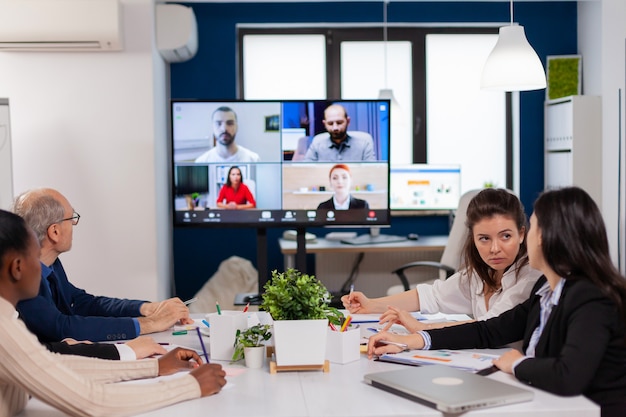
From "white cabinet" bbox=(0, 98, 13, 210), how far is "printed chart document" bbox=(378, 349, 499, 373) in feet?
11.0

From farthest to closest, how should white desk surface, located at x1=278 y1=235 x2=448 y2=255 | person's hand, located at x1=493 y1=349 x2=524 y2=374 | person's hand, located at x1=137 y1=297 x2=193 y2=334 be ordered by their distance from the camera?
white desk surface, located at x1=278 y1=235 x2=448 y2=255 < person's hand, located at x1=137 y1=297 x2=193 y2=334 < person's hand, located at x1=493 y1=349 x2=524 y2=374

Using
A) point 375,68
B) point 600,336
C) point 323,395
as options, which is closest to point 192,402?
point 323,395

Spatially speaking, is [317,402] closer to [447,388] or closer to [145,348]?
[447,388]

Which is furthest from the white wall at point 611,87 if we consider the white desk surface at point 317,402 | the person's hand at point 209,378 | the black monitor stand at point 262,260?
the person's hand at point 209,378

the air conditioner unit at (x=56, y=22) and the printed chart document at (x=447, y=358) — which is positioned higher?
the air conditioner unit at (x=56, y=22)

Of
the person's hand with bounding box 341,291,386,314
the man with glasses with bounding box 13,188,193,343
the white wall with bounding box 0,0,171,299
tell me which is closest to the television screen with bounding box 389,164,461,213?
the white wall with bounding box 0,0,171,299

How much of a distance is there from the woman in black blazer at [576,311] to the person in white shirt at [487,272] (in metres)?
0.44

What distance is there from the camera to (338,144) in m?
4.30

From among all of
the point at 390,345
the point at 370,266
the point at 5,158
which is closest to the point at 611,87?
the point at 370,266

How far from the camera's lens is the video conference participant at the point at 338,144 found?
4289mm

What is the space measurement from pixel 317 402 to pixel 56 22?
3618mm

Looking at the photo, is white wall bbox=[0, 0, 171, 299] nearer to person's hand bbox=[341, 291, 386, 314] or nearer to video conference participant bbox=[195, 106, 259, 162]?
video conference participant bbox=[195, 106, 259, 162]

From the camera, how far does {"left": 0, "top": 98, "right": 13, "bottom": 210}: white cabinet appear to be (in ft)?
15.9

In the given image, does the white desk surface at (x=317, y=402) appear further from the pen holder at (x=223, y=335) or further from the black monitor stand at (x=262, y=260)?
the black monitor stand at (x=262, y=260)
